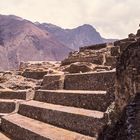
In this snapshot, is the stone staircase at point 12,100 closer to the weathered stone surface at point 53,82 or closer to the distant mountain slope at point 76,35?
the weathered stone surface at point 53,82

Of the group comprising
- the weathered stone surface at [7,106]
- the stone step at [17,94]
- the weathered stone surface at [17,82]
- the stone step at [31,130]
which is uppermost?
the weathered stone surface at [17,82]

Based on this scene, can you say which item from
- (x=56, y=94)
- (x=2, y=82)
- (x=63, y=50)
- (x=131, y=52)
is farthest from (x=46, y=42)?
(x=131, y=52)

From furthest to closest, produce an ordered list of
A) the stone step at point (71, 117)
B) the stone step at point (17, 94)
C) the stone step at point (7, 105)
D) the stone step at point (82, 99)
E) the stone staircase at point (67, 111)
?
the stone step at point (17, 94) < the stone step at point (7, 105) < the stone step at point (82, 99) < the stone staircase at point (67, 111) < the stone step at point (71, 117)

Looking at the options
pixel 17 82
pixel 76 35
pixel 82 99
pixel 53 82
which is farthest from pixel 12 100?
pixel 76 35

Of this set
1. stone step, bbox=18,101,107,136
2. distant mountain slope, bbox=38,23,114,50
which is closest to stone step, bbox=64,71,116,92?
stone step, bbox=18,101,107,136

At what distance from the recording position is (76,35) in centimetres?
12762

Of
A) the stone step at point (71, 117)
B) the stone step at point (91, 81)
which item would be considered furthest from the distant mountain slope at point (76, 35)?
the stone step at point (71, 117)

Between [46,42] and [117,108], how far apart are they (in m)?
91.8

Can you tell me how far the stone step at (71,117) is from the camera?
28.8 feet

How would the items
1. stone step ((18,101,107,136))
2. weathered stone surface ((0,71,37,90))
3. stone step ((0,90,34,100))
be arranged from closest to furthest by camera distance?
stone step ((18,101,107,136)) → stone step ((0,90,34,100)) → weathered stone surface ((0,71,37,90))

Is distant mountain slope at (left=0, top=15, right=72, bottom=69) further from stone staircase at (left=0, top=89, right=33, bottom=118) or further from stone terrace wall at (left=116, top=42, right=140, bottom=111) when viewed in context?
stone terrace wall at (left=116, top=42, right=140, bottom=111)

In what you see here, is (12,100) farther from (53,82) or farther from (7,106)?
(53,82)

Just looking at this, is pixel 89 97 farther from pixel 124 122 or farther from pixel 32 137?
pixel 124 122

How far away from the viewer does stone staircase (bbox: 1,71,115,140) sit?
30.2ft
